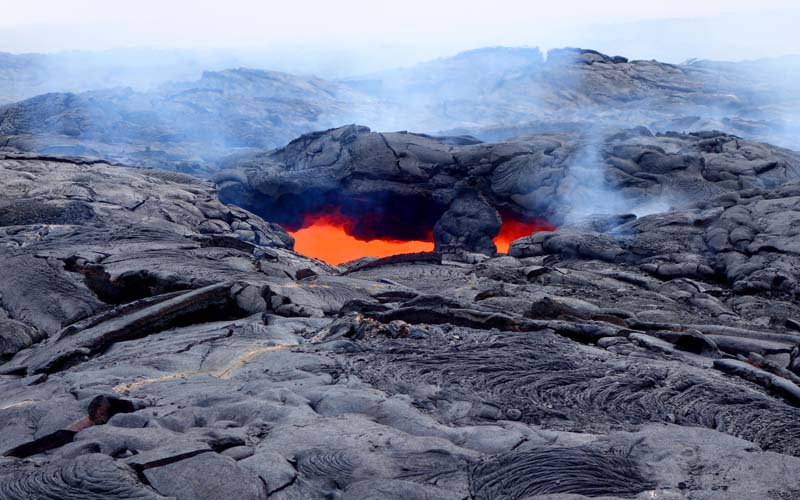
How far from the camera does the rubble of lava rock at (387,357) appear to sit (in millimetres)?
4387

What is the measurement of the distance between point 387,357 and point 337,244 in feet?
50.1

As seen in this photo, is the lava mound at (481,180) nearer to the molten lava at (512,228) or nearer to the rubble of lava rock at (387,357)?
the molten lava at (512,228)

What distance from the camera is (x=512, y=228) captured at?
21.2m

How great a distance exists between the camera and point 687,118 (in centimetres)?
3297

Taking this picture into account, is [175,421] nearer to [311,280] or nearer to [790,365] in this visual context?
[311,280]

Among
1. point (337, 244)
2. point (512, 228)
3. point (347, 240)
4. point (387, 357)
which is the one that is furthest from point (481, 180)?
point (387, 357)

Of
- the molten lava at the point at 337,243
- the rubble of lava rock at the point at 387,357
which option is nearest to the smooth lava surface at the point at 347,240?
the molten lava at the point at 337,243

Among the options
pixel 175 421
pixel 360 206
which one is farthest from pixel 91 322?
pixel 360 206

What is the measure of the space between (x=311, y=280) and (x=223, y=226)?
6.35 meters

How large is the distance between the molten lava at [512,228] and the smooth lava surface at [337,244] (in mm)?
2084

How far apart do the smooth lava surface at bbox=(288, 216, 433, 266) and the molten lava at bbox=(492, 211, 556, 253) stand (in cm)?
208

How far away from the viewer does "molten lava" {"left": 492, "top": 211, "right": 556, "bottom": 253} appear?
2072 cm

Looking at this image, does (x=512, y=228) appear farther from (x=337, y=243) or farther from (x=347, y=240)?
(x=337, y=243)

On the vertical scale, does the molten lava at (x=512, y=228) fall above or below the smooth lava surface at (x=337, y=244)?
above
